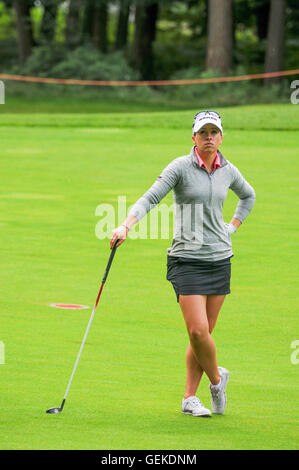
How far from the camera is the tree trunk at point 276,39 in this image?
139 feet

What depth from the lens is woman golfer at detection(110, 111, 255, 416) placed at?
746cm

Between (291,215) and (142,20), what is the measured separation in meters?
38.2

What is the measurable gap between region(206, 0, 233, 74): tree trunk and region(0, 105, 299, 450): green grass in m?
16.4

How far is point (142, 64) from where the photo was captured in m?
54.4

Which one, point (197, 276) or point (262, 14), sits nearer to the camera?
point (197, 276)

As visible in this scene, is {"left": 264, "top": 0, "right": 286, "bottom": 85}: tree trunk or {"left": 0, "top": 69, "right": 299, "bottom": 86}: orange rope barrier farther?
{"left": 264, "top": 0, "right": 286, "bottom": 85}: tree trunk

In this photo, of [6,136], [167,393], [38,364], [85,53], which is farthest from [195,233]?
[85,53]

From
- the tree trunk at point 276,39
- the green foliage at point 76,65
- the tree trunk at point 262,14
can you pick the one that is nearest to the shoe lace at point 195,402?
the tree trunk at point 276,39

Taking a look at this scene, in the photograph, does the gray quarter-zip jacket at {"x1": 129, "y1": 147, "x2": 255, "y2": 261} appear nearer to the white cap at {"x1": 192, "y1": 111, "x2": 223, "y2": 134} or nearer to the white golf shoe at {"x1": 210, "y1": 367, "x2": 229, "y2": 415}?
the white cap at {"x1": 192, "y1": 111, "x2": 223, "y2": 134}

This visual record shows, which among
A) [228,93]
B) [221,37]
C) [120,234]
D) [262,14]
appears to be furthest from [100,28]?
[120,234]

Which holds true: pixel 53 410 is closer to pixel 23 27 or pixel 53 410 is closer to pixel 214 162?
pixel 214 162

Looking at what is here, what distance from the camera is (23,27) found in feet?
165

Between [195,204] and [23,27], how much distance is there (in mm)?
44070

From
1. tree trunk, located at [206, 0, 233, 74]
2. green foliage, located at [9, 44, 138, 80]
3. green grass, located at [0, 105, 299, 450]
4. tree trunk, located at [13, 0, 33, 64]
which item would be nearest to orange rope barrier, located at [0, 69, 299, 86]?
green foliage, located at [9, 44, 138, 80]
